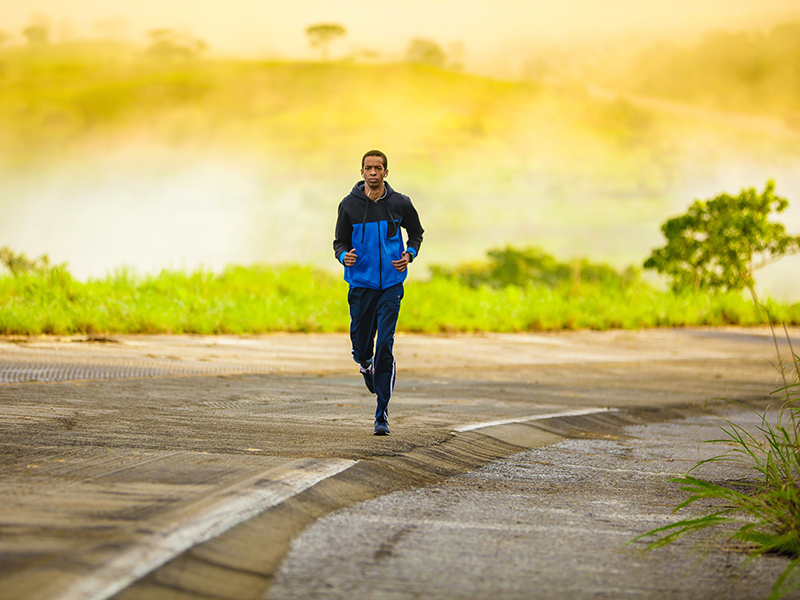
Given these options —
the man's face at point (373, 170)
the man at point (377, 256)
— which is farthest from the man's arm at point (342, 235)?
the man's face at point (373, 170)

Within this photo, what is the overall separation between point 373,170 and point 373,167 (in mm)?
19

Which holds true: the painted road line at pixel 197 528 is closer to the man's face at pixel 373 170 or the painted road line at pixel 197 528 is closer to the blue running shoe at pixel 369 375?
the blue running shoe at pixel 369 375

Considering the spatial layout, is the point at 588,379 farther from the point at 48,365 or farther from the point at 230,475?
the point at 230,475

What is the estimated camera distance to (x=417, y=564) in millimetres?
3297

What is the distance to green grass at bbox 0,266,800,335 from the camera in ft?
45.5

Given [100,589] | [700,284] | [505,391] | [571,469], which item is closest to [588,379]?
[505,391]

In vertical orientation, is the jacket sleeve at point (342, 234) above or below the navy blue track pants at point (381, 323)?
above

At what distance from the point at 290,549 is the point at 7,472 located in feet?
5.37

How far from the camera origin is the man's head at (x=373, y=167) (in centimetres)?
582

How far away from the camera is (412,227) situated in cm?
612

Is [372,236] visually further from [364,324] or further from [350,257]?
[364,324]

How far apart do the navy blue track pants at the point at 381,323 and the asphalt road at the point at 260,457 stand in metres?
0.31

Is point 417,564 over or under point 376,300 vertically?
under

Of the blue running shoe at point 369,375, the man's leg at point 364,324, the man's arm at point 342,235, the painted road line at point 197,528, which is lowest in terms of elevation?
the painted road line at point 197,528
